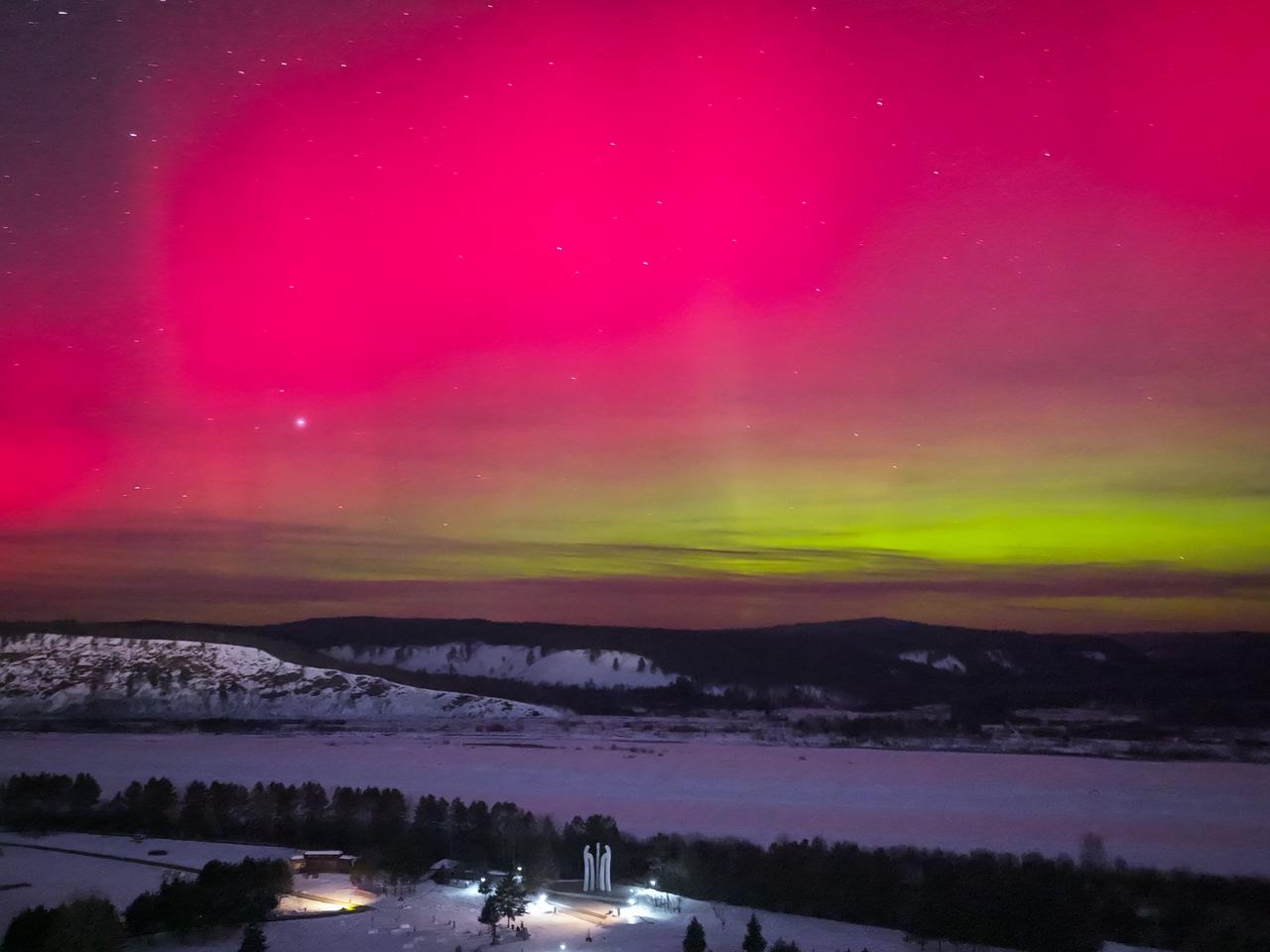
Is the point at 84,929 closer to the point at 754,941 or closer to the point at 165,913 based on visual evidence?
the point at 165,913

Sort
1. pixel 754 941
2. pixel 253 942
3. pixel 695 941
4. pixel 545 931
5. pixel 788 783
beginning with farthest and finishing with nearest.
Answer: pixel 788 783 < pixel 545 931 < pixel 695 941 < pixel 754 941 < pixel 253 942

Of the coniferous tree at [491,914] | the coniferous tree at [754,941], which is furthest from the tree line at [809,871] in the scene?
the coniferous tree at [754,941]

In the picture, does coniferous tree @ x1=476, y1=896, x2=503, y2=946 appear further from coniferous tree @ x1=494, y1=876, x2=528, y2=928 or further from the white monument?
the white monument

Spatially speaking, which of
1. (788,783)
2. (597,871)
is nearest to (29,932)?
(597,871)

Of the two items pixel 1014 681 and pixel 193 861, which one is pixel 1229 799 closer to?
pixel 1014 681

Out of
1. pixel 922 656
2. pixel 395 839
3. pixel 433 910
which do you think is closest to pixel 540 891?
pixel 433 910

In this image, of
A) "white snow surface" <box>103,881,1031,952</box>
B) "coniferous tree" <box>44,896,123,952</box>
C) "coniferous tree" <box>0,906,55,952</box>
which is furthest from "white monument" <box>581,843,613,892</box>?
"coniferous tree" <box>0,906,55,952</box>

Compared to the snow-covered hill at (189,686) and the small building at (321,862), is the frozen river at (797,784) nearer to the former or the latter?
the small building at (321,862)
